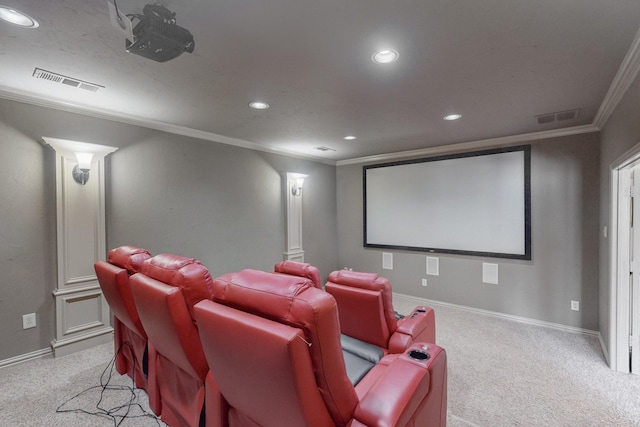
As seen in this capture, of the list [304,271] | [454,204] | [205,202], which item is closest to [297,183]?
[205,202]

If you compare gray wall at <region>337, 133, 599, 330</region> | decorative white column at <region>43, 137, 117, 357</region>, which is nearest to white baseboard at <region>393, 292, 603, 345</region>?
gray wall at <region>337, 133, 599, 330</region>

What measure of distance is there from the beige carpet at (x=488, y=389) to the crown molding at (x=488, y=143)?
249 centimetres

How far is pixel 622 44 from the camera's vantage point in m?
1.75

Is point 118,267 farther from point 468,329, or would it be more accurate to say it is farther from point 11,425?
point 468,329

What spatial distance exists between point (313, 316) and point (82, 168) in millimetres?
3019

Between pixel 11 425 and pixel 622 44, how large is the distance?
465 cm

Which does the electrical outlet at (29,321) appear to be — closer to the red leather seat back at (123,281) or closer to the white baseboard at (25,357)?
the white baseboard at (25,357)

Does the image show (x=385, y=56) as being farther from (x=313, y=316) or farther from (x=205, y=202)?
(x=205, y=202)

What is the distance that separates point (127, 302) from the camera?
1.93 m

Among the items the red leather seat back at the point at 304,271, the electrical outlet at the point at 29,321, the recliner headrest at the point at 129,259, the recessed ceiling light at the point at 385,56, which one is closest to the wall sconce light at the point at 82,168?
the recliner headrest at the point at 129,259

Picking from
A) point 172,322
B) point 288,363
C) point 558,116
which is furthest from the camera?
point 558,116

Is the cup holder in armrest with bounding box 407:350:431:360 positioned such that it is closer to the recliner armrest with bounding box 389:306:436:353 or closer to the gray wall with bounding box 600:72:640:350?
the recliner armrest with bounding box 389:306:436:353

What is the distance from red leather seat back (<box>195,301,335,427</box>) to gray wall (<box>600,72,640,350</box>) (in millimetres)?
2607

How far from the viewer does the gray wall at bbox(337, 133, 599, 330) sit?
11.3 feet
